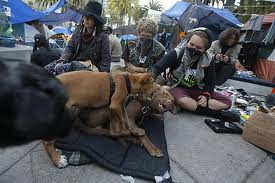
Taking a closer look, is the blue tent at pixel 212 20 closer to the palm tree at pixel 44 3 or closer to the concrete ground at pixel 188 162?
the concrete ground at pixel 188 162

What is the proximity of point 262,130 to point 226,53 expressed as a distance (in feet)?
9.06

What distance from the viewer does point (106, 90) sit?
9.14 ft

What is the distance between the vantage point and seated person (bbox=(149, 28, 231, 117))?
12.7 feet

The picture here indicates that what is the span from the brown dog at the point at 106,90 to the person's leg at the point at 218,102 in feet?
5.60

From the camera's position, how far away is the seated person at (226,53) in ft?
18.0

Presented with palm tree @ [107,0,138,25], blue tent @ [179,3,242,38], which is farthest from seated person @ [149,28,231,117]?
palm tree @ [107,0,138,25]

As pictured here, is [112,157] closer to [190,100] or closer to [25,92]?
[25,92]

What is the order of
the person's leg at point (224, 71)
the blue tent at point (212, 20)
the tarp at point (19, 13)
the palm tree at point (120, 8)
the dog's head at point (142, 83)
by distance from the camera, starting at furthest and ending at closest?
the palm tree at point (120, 8)
the blue tent at point (212, 20)
the tarp at point (19, 13)
the person's leg at point (224, 71)
the dog's head at point (142, 83)

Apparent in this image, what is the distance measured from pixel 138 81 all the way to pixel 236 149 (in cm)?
156

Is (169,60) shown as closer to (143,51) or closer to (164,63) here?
(164,63)

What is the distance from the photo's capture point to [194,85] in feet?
14.2

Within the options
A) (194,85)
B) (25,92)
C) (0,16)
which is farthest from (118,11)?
(25,92)

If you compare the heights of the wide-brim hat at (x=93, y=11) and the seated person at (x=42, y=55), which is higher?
the wide-brim hat at (x=93, y=11)

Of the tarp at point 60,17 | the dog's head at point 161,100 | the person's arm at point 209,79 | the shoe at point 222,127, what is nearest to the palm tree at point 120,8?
the tarp at point 60,17
